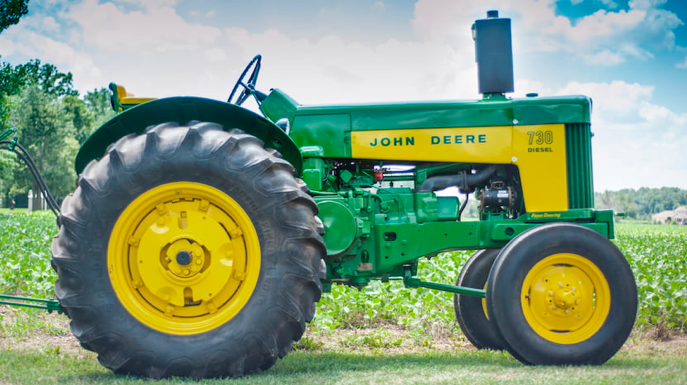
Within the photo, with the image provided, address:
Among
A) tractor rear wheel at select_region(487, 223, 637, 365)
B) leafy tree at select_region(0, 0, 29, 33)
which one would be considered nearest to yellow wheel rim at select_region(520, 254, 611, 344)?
tractor rear wheel at select_region(487, 223, 637, 365)

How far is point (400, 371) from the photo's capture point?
3.89m

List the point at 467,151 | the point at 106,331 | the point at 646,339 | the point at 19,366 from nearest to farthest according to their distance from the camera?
the point at 106,331 < the point at 19,366 < the point at 467,151 < the point at 646,339

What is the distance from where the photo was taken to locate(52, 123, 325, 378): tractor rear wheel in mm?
3564

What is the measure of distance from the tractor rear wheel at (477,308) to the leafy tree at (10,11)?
2020cm

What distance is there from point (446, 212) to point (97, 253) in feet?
8.24

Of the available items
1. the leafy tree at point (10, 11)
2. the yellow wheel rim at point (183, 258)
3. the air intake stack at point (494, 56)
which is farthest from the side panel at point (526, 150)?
the leafy tree at point (10, 11)

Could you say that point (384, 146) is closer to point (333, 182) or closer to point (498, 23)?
point (333, 182)

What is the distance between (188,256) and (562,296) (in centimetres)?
242

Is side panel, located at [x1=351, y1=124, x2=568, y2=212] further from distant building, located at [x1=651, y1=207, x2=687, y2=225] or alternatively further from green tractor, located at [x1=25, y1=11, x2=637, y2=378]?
distant building, located at [x1=651, y1=207, x2=687, y2=225]

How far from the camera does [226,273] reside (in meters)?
3.66

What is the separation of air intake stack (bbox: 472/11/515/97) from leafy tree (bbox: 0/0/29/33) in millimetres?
20002

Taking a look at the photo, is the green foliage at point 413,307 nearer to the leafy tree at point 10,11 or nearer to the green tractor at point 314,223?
the green tractor at point 314,223

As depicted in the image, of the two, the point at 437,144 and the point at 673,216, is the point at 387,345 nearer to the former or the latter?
the point at 437,144

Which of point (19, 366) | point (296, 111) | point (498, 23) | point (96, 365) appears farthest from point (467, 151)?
point (19, 366)
